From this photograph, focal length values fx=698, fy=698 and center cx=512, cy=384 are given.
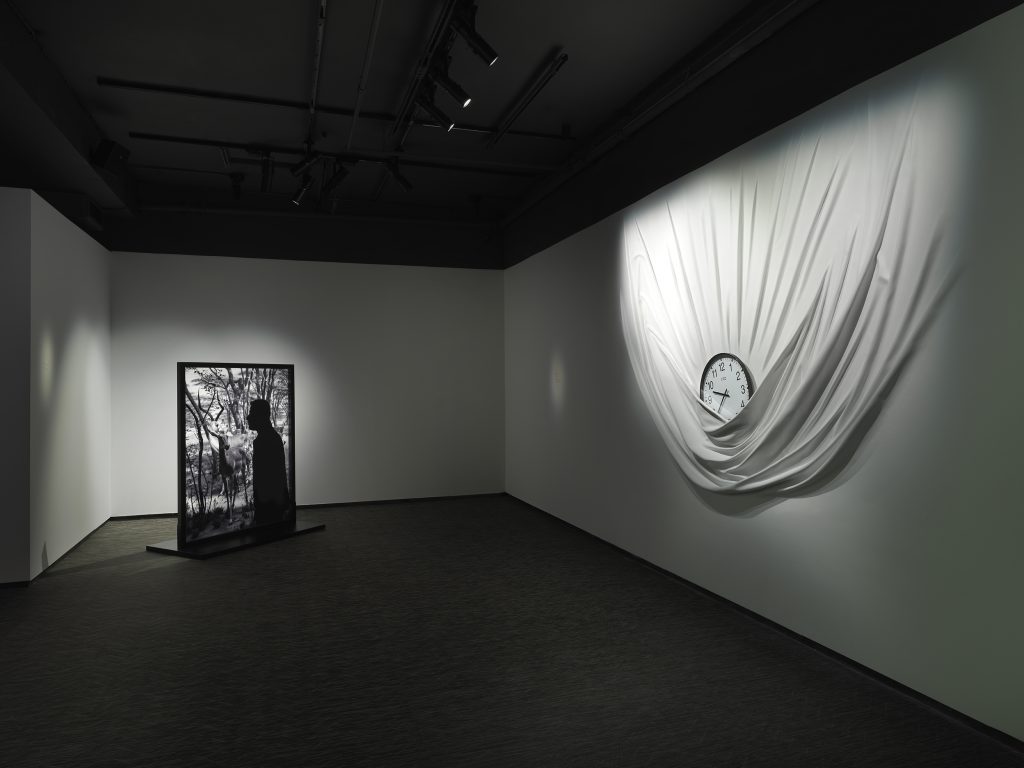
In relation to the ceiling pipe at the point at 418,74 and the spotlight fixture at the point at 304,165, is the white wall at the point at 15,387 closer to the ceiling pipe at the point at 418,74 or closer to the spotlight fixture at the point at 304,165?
the spotlight fixture at the point at 304,165

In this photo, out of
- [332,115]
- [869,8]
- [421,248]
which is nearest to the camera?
[869,8]

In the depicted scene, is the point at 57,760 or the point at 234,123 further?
the point at 234,123

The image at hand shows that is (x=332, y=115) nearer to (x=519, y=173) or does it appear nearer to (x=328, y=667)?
(x=519, y=173)

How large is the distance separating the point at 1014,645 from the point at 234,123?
637 cm

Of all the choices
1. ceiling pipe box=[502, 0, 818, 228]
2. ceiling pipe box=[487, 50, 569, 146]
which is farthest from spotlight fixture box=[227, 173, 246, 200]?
ceiling pipe box=[502, 0, 818, 228]

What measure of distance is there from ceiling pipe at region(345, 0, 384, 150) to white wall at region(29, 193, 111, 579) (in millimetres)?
2454

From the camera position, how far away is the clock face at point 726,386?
4.34 m

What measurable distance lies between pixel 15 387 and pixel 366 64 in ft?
11.5

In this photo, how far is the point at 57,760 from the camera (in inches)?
110

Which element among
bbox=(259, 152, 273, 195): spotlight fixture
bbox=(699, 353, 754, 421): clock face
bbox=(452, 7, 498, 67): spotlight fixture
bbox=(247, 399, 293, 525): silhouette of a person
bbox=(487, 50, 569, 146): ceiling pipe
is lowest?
bbox=(247, 399, 293, 525): silhouette of a person

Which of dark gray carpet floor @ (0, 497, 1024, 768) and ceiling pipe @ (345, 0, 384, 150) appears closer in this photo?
dark gray carpet floor @ (0, 497, 1024, 768)

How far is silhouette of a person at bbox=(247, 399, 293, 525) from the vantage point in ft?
22.0

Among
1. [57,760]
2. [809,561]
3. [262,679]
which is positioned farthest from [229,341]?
[809,561]

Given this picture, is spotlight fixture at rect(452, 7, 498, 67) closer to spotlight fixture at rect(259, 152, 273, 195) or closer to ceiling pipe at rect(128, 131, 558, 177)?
ceiling pipe at rect(128, 131, 558, 177)
